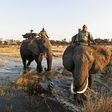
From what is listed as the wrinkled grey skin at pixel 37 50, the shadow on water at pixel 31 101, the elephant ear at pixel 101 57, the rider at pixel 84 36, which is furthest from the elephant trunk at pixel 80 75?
the wrinkled grey skin at pixel 37 50

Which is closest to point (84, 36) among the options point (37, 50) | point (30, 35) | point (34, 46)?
point (37, 50)

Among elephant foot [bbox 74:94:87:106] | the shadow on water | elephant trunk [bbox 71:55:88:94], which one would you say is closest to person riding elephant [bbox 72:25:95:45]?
elephant trunk [bbox 71:55:88:94]

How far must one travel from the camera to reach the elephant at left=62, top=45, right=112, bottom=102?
357 inches

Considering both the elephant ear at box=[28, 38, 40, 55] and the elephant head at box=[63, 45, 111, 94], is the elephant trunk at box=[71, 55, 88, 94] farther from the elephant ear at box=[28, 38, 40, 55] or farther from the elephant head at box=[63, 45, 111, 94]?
the elephant ear at box=[28, 38, 40, 55]

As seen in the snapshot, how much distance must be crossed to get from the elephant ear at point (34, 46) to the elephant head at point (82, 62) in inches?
273

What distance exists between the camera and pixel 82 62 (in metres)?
9.35

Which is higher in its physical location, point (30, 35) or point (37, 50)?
point (30, 35)

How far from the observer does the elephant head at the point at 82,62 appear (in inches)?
357

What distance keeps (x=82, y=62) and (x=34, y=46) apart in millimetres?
8920

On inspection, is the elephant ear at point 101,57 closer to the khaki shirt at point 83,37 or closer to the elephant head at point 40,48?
the khaki shirt at point 83,37

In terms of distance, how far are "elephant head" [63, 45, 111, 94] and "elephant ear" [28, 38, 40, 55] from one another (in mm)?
6931

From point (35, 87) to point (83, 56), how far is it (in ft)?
8.93

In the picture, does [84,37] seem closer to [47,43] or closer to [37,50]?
[47,43]

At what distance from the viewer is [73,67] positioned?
392 inches
